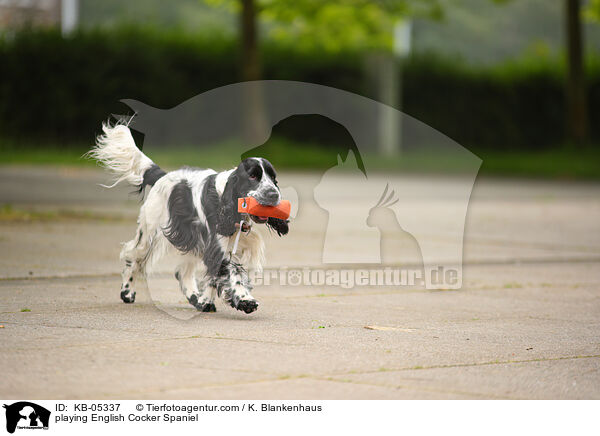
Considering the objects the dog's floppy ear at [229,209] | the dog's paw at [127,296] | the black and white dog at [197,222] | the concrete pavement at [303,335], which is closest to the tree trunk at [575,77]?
the concrete pavement at [303,335]

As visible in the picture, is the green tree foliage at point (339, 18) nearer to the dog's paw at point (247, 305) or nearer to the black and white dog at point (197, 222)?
the black and white dog at point (197, 222)

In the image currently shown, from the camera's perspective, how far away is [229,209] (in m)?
6.83

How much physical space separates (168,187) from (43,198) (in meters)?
9.34

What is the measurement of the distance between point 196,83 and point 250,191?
Answer: 83.4 ft

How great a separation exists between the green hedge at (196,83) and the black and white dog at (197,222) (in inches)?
741

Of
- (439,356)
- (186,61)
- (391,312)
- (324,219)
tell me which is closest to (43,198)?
(324,219)

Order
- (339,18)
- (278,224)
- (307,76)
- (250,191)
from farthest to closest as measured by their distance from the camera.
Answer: (307,76), (339,18), (278,224), (250,191)

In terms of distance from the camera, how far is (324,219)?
48.6ft
